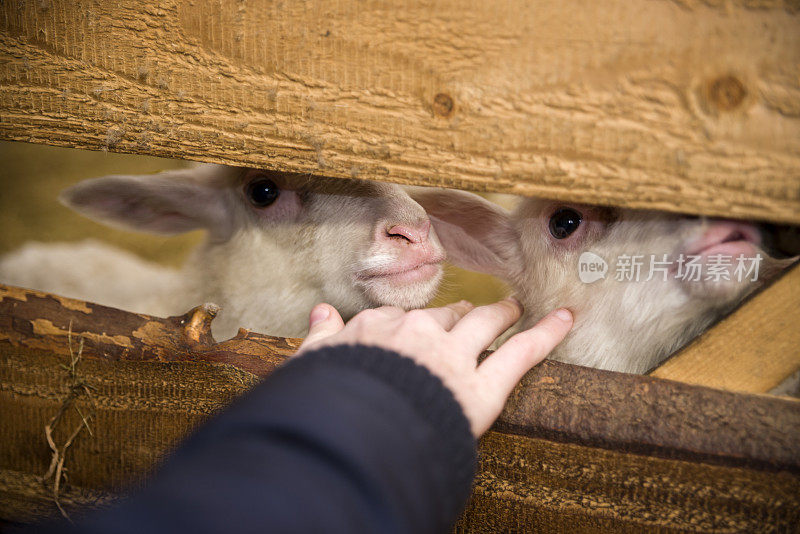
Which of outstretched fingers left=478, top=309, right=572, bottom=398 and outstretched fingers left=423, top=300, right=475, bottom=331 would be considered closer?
outstretched fingers left=478, top=309, right=572, bottom=398

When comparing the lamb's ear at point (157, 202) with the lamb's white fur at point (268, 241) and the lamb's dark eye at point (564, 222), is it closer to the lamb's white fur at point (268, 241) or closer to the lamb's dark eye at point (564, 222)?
the lamb's white fur at point (268, 241)

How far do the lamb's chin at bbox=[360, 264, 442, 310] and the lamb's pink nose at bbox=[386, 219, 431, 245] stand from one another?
3.5 inches

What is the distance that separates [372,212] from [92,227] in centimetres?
219

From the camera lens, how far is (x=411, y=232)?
1735 mm

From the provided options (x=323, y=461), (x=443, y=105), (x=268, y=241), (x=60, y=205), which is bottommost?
(x=60, y=205)

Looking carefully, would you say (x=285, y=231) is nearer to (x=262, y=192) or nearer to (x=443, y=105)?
(x=262, y=192)

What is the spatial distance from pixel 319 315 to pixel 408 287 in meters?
0.47

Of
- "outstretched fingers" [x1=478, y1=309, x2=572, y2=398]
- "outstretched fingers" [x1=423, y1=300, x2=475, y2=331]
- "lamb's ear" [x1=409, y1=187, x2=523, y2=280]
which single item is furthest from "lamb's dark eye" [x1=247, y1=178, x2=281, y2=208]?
"outstretched fingers" [x1=478, y1=309, x2=572, y2=398]

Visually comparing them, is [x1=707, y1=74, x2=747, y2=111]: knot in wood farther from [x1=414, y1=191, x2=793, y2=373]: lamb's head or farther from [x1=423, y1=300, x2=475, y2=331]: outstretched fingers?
[x1=423, y1=300, x2=475, y2=331]: outstretched fingers

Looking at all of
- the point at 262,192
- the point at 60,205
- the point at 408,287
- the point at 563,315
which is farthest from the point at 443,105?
the point at 60,205

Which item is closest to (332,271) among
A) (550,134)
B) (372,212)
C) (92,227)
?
(372,212)

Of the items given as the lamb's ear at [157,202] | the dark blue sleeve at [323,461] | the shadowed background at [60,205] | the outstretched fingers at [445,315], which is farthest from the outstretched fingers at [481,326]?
the shadowed background at [60,205]

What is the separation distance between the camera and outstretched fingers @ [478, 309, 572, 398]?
1.11 m

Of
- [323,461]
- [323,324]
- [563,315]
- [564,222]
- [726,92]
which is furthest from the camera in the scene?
[564,222]
